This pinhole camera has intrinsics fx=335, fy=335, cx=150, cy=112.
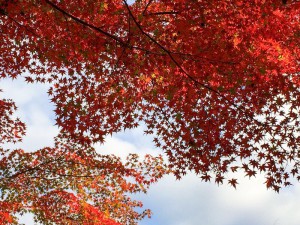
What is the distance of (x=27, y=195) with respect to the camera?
48.2 ft

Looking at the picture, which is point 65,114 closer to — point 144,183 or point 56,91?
point 56,91

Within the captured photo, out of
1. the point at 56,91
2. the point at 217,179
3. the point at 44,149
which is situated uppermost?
the point at 44,149

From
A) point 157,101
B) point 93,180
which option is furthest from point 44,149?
point 157,101

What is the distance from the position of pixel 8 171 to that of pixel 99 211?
4.36 m

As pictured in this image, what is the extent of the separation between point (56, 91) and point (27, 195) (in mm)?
8017

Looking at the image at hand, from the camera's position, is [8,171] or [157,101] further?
[8,171]

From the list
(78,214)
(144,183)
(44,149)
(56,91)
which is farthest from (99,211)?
→ (56,91)

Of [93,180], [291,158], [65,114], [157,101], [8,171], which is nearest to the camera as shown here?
[65,114]

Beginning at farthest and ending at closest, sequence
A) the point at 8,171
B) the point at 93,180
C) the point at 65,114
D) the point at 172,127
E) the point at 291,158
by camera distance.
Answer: the point at 93,180
the point at 8,171
the point at 172,127
the point at 291,158
the point at 65,114

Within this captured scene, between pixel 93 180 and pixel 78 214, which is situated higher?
pixel 93 180

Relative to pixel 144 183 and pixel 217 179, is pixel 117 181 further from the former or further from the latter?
pixel 217 179

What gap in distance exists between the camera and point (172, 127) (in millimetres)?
10148

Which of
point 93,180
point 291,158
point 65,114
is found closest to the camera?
point 65,114

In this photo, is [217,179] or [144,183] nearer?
[217,179]
